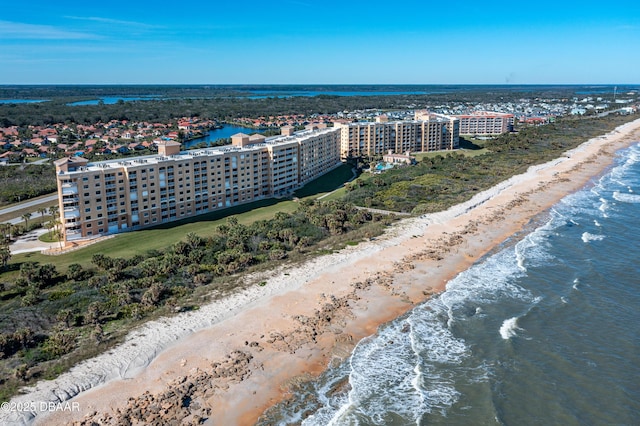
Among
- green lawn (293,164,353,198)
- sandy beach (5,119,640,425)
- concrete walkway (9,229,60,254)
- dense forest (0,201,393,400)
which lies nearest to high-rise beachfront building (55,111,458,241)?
green lawn (293,164,353,198)

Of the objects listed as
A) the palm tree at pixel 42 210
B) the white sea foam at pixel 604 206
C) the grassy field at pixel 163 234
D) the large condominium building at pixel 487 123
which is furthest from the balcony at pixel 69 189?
the large condominium building at pixel 487 123

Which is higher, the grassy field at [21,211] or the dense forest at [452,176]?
the dense forest at [452,176]

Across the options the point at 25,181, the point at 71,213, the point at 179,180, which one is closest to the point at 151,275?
the point at 71,213

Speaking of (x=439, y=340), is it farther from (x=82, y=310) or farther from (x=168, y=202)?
(x=168, y=202)

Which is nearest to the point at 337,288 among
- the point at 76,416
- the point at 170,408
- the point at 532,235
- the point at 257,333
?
the point at 257,333

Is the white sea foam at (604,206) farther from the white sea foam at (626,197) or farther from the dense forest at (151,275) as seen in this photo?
the dense forest at (151,275)

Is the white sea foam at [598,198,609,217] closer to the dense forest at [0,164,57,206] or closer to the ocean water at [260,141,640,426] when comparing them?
the ocean water at [260,141,640,426]

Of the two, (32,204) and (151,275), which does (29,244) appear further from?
(151,275)
